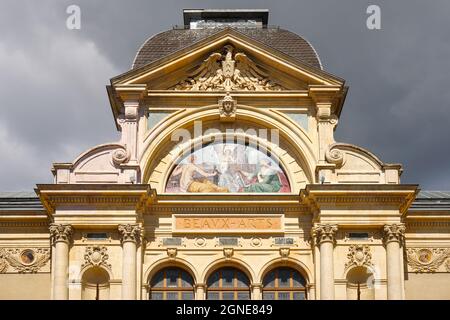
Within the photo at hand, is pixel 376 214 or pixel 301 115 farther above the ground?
pixel 301 115

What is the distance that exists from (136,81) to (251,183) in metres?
5.31

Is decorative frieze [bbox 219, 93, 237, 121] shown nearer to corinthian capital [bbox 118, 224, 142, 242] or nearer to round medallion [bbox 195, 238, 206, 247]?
round medallion [bbox 195, 238, 206, 247]

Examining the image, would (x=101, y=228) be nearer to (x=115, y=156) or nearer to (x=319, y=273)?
(x=115, y=156)

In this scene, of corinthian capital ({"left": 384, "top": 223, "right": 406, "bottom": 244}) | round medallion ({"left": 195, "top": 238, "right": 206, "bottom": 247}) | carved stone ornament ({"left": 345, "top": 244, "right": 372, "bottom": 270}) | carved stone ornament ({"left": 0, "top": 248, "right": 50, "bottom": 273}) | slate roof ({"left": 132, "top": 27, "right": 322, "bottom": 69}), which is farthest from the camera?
slate roof ({"left": 132, "top": 27, "right": 322, "bottom": 69})

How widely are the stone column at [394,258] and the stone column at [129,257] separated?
26.5 ft

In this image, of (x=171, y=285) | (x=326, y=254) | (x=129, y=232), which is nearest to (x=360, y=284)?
(x=326, y=254)

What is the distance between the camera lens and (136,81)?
120ft

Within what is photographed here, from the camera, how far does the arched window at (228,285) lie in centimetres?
3484

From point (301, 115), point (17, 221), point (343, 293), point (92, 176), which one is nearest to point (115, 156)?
point (92, 176)

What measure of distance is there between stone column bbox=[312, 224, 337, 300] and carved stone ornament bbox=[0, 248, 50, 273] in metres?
9.38

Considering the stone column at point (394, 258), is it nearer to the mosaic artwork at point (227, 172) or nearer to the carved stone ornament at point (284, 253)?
the carved stone ornament at point (284, 253)

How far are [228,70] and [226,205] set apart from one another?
4985mm

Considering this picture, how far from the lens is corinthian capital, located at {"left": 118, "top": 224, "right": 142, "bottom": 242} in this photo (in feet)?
112

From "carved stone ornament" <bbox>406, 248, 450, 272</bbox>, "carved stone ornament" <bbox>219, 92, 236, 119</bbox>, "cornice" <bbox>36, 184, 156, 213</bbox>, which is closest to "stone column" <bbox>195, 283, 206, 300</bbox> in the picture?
"cornice" <bbox>36, 184, 156, 213</bbox>
